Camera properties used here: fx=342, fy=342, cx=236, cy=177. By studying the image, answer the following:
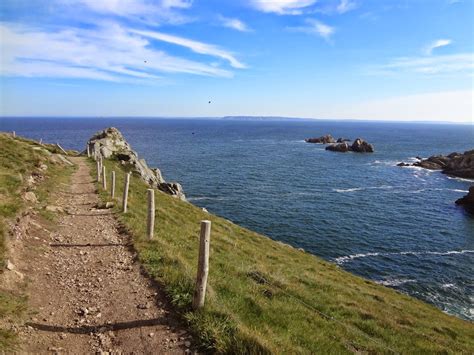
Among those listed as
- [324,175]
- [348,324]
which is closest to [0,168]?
[348,324]

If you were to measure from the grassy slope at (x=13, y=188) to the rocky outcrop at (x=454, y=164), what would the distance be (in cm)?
9226

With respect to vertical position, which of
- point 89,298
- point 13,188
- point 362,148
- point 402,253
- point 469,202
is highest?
point 362,148

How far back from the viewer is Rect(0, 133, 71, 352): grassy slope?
28.5 ft

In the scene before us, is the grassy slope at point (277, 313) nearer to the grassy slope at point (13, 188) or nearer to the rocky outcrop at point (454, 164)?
the grassy slope at point (13, 188)

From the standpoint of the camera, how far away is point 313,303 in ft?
47.1

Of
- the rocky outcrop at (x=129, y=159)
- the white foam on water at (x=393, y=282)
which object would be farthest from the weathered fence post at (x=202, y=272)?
the rocky outcrop at (x=129, y=159)

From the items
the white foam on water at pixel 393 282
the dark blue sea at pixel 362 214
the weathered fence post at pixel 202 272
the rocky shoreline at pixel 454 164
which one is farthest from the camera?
the rocky shoreline at pixel 454 164

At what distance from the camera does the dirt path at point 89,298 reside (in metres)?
8.38

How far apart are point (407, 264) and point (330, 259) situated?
8023 millimetres

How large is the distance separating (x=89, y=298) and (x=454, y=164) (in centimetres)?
10565

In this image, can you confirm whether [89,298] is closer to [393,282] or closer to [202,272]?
[202,272]

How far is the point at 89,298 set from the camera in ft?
34.7

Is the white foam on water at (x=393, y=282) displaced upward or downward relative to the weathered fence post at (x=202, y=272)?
downward

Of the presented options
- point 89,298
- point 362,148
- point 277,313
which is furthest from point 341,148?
point 89,298
